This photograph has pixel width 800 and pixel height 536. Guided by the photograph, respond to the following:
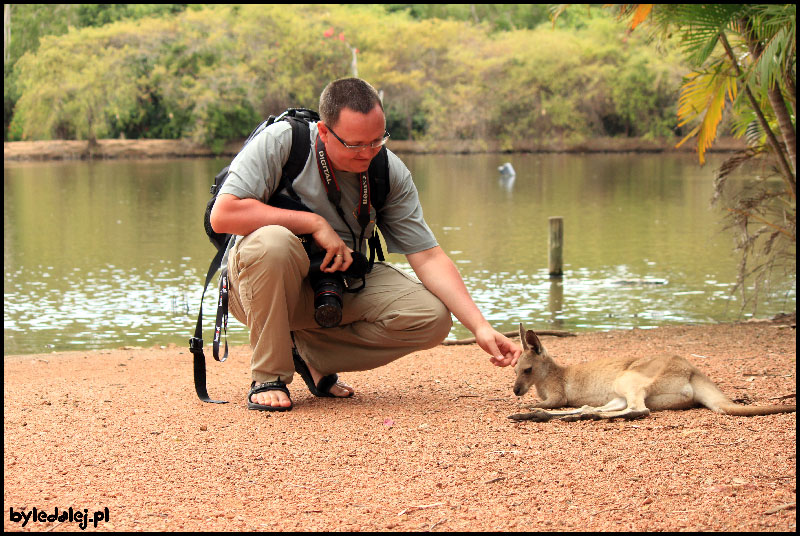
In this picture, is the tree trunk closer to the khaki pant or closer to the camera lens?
the khaki pant

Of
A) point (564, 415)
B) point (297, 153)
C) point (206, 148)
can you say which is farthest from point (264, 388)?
point (206, 148)

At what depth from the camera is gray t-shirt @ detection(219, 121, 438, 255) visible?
437cm

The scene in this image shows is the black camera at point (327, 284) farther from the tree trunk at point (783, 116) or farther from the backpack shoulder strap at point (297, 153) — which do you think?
the tree trunk at point (783, 116)

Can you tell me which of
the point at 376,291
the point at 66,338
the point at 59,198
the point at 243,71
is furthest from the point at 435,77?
the point at 376,291

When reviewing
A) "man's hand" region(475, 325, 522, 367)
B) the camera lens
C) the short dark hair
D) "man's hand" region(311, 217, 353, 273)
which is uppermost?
the short dark hair

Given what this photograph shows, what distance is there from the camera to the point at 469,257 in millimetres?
15516

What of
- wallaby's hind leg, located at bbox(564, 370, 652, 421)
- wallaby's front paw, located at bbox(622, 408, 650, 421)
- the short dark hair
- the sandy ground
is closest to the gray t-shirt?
the short dark hair

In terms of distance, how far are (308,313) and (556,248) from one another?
9121 mm

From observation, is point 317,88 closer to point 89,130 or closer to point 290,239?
point 89,130

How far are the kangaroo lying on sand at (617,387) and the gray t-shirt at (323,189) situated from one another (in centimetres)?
77

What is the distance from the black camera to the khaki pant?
0.06 m

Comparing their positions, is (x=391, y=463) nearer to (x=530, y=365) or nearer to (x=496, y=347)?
(x=496, y=347)

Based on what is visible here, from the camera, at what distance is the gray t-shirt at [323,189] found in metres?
4.37

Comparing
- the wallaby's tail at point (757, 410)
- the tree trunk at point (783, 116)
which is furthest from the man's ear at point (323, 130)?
the tree trunk at point (783, 116)
